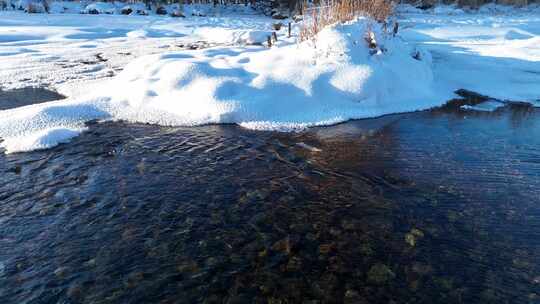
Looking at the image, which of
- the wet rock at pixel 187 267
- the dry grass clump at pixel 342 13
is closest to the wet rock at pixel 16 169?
the wet rock at pixel 187 267

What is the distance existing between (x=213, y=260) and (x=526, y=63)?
9007mm

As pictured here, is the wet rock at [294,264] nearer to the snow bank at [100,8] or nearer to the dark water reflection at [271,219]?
the dark water reflection at [271,219]

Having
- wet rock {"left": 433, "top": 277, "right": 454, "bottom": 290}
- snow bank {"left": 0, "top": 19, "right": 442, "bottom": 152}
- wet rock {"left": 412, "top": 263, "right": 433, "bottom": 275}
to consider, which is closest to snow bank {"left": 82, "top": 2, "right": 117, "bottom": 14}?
snow bank {"left": 0, "top": 19, "right": 442, "bottom": 152}

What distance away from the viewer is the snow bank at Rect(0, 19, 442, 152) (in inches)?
208

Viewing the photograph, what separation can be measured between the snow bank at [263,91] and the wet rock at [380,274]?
111 inches

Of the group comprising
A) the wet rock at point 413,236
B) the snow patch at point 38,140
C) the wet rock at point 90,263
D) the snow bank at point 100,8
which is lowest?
the wet rock at point 90,263

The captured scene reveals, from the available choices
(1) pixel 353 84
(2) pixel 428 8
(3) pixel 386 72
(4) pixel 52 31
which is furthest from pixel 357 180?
(2) pixel 428 8

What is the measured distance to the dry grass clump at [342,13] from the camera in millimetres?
7359

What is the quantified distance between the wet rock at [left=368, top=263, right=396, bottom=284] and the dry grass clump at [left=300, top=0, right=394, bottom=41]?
537 centimetres

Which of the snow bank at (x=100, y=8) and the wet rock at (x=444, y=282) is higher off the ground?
the snow bank at (x=100, y=8)

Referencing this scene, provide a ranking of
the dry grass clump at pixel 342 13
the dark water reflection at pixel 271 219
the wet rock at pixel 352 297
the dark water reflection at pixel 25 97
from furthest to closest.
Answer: the dry grass clump at pixel 342 13, the dark water reflection at pixel 25 97, the dark water reflection at pixel 271 219, the wet rock at pixel 352 297

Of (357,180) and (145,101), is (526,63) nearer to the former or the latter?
(357,180)

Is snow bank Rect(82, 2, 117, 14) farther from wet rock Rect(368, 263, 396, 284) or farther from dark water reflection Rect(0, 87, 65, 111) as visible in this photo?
wet rock Rect(368, 263, 396, 284)

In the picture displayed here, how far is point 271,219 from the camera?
10.4 feet
